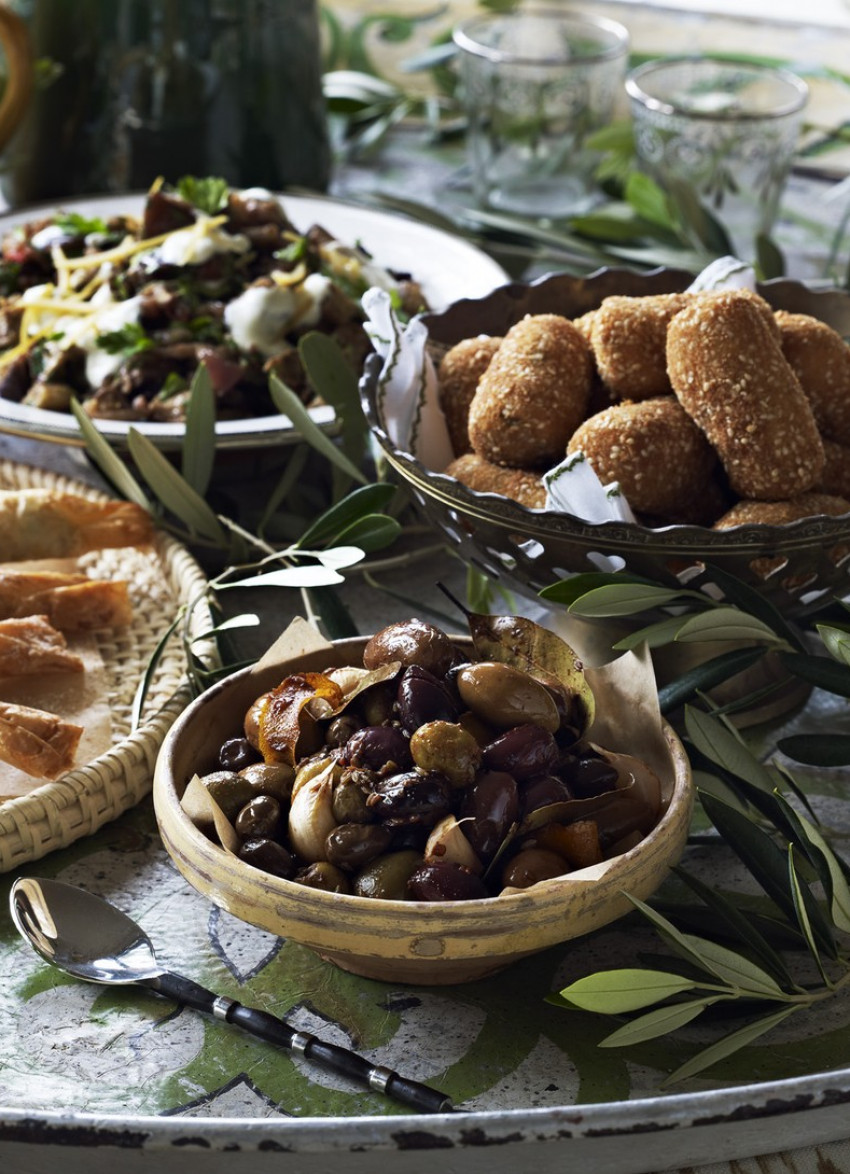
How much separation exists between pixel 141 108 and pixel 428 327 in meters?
0.65

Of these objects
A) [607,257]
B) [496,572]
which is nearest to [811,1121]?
[496,572]

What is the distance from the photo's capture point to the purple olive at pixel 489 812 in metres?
0.65

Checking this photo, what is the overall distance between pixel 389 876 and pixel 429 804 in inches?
1.5

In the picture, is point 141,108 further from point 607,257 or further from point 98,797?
point 98,797

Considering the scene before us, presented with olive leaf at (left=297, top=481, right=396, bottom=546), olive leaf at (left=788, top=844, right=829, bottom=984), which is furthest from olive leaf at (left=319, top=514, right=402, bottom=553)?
olive leaf at (left=788, top=844, right=829, bottom=984)

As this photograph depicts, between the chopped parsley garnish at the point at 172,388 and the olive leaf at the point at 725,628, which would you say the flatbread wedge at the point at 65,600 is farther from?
the olive leaf at the point at 725,628

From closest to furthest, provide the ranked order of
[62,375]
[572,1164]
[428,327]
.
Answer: [572,1164]
[428,327]
[62,375]

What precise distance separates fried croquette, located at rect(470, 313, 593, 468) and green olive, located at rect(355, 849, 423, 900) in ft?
1.03

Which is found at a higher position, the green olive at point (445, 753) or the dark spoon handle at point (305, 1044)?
the green olive at point (445, 753)

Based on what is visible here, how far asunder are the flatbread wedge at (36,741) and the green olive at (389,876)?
0.73 ft

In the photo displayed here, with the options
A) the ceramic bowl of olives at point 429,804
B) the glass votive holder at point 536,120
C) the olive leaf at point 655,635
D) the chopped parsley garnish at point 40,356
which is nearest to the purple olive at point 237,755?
the ceramic bowl of olives at point 429,804

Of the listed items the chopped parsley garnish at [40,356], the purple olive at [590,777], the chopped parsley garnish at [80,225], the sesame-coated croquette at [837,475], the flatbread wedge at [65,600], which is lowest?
the flatbread wedge at [65,600]

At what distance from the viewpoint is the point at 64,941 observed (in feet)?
2.32

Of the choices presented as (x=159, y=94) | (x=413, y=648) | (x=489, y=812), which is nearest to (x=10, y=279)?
(x=159, y=94)
